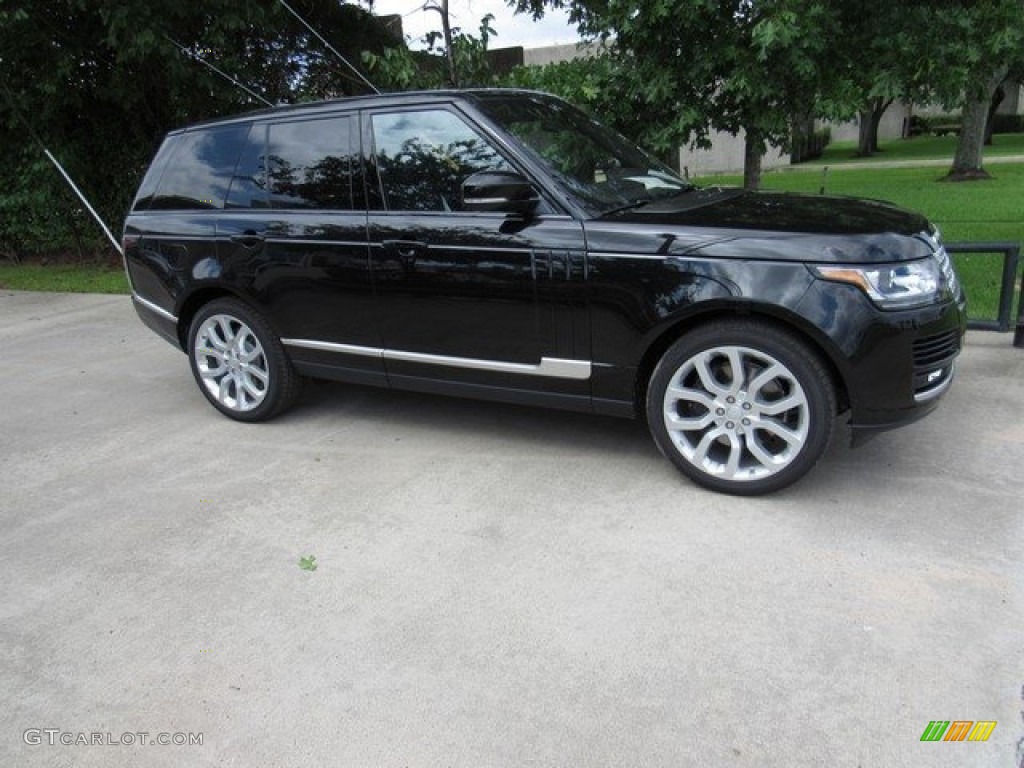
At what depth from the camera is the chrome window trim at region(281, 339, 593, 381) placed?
3.96 m

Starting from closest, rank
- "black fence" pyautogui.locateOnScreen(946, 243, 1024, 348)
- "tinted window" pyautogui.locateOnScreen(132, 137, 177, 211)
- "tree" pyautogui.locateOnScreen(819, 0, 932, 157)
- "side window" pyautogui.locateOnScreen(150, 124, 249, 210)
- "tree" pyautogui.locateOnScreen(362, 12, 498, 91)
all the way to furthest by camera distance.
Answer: "side window" pyautogui.locateOnScreen(150, 124, 249, 210), "tinted window" pyautogui.locateOnScreen(132, 137, 177, 211), "black fence" pyautogui.locateOnScreen(946, 243, 1024, 348), "tree" pyautogui.locateOnScreen(819, 0, 932, 157), "tree" pyautogui.locateOnScreen(362, 12, 498, 91)

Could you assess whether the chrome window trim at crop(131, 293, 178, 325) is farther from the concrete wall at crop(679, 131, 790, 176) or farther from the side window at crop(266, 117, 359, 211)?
the concrete wall at crop(679, 131, 790, 176)

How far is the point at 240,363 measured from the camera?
5.08m

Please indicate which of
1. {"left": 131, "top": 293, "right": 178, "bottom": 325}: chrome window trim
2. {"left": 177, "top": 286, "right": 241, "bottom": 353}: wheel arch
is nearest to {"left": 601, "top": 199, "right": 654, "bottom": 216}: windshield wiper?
{"left": 177, "top": 286, "right": 241, "bottom": 353}: wheel arch

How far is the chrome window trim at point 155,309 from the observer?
17.5 feet

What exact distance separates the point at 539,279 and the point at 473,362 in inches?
24.1

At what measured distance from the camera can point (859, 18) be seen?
623 centimetres

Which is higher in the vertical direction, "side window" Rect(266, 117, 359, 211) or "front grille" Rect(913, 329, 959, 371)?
"side window" Rect(266, 117, 359, 211)

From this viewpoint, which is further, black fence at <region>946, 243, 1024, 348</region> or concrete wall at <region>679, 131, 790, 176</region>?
concrete wall at <region>679, 131, 790, 176</region>

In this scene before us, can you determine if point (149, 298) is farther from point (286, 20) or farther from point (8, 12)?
point (286, 20)

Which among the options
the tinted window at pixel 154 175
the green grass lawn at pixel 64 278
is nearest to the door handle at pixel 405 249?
the tinted window at pixel 154 175

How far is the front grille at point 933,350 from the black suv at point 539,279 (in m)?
0.01

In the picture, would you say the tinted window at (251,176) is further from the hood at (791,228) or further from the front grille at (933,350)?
the front grille at (933,350)

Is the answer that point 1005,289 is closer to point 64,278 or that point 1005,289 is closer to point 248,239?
point 248,239
